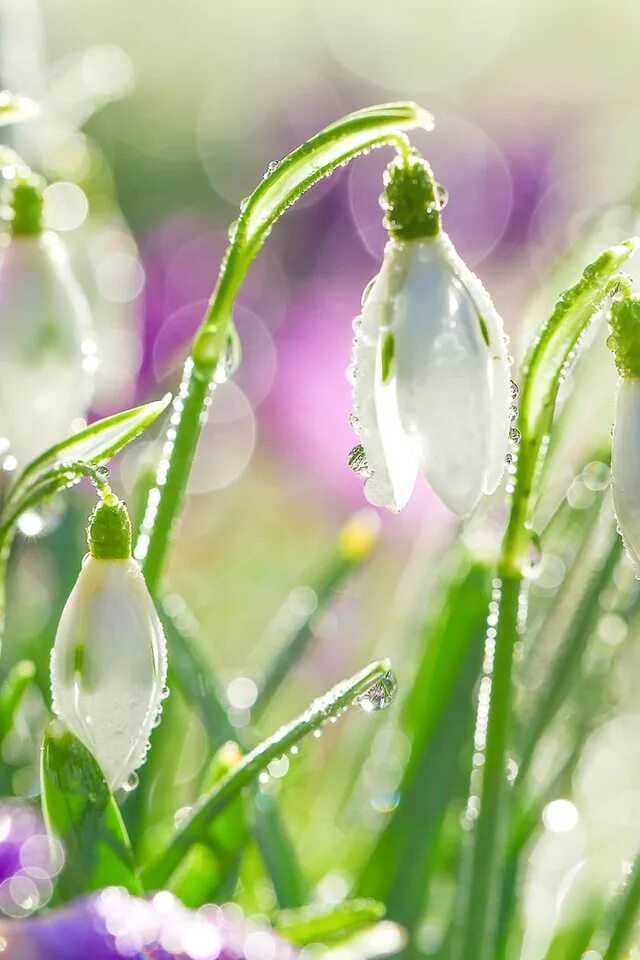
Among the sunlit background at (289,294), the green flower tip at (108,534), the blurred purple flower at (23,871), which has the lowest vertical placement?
the blurred purple flower at (23,871)

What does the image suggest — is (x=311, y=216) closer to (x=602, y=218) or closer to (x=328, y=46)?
(x=602, y=218)

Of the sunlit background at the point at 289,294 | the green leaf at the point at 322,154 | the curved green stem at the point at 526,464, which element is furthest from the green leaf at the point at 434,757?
the green leaf at the point at 322,154

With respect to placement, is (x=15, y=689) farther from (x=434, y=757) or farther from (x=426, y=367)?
(x=426, y=367)

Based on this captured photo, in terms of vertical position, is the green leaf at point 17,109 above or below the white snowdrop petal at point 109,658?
above

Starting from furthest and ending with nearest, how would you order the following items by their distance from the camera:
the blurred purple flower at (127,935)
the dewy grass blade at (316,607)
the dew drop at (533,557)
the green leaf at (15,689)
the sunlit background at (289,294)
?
the sunlit background at (289,294), the dewy grass blade at (316,607), the green leaf at (15,689), the dew drop at (533,557), the blurred purple flower at (127,935)

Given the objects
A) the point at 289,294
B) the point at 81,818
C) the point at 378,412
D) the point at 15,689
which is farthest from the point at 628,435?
the point at 289,294

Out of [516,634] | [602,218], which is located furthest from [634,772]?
[516,634]

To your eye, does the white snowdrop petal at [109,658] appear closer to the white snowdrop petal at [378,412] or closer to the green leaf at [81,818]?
the green leaf at [81,818]
